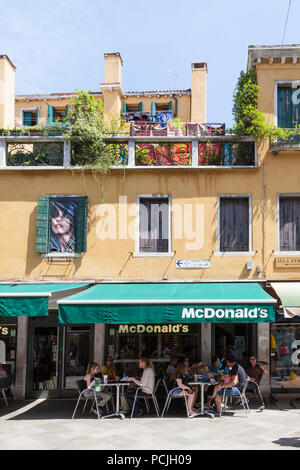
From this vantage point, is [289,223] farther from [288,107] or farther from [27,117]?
[27,117]

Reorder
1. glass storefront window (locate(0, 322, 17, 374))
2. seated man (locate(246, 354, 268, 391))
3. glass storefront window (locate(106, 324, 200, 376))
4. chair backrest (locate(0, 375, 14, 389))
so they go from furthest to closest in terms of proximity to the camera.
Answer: glass storefront window (locate(0, 322, 17, 374)) → glass storefront window (locate(106, 324, 200, 376)) → chair backrest (locate(0, 375, 14, 389)) → seated man (locate(246, 354, 268, 391))

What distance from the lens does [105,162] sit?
1403 centimetres

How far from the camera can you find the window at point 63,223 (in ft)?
45.8

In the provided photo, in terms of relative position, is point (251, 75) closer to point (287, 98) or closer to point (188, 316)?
point (287, 98)

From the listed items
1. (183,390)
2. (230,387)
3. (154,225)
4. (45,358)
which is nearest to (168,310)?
(183,390)

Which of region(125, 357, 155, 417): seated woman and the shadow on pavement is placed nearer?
the shadow on pavement

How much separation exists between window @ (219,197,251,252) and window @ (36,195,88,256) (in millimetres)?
3613

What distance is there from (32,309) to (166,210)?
4.56m

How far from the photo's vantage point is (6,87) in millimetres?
16891

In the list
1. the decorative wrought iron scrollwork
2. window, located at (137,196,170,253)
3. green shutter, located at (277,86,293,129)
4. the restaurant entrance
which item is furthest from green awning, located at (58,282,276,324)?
green shutter, located at (277,86,293,129)

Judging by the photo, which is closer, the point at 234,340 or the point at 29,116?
the point at 234,340

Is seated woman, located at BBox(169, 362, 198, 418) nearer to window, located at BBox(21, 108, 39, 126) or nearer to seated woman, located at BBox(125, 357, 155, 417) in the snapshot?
seated woman, located at BBox(125, 357, 155, 417)

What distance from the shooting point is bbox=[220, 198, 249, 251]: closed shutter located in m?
13.9

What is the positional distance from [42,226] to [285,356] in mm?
7206
